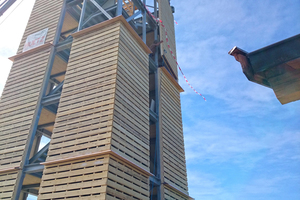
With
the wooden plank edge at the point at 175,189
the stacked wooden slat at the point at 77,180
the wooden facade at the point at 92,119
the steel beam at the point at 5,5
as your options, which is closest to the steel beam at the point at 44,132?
the wooden facade at the point at 92,119

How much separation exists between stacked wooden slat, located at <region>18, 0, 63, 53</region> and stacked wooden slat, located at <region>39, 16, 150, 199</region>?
359 cm

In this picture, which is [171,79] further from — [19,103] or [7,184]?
[7,184]

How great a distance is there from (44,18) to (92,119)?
1030 cm

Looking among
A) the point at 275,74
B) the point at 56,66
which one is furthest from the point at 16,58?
the point at 275,74

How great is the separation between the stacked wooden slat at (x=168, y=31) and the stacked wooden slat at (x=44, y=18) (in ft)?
23.4

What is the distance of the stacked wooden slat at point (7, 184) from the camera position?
35.9 feet

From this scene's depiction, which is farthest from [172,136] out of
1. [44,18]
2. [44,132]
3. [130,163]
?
[44,18]

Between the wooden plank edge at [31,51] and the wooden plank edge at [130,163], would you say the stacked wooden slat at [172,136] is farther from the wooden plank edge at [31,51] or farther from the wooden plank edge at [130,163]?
the wooden plank edge at [31,51]

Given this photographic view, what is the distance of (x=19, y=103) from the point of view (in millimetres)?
13789

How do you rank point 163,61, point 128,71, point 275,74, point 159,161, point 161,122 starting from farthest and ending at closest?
point 163,61 → point 161,122 → point 159,161 → point 128,71 → point 275,74

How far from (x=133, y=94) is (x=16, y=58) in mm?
8356

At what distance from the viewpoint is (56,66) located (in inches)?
663

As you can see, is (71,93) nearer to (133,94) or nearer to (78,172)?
(133,94)

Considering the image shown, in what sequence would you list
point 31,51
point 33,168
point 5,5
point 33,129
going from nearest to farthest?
1. point 33,168
2. point 33,129
3. point 31,51
4. point 5,5
